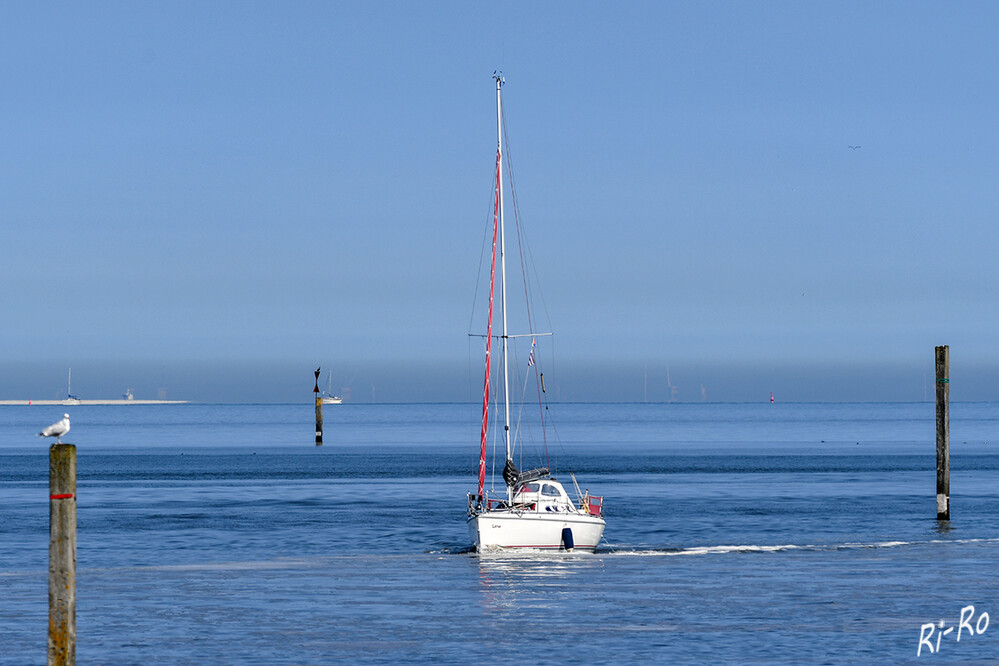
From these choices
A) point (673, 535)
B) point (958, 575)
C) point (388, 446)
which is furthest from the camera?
point (388, 446)

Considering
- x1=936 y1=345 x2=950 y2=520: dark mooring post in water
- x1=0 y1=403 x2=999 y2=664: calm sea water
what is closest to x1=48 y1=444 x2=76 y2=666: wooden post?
x1=0 y1=403 x2=999 y2=664: calm sea water

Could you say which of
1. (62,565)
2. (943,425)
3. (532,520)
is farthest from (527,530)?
(62,565)

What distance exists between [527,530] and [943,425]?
2090cm

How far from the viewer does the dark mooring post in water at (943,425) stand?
Result: 56938mm

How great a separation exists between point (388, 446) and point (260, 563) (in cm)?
13940

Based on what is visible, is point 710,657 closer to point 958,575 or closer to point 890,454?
point 958,575

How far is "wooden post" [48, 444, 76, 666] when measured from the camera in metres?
23.5

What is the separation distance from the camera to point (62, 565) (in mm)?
23547

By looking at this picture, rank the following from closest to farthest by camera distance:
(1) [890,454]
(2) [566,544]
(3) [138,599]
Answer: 1. (3) [138,599]
2. (2) [566,544]
3. (1) [890,454]

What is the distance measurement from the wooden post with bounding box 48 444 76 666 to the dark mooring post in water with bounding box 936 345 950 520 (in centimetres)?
4191

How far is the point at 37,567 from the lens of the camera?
44.0m

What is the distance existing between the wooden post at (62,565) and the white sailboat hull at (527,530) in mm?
24351

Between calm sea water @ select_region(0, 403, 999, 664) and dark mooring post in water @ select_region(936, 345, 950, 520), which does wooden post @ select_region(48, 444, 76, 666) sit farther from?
dark mooring post in water @ select_region(936, 345, 950, 520)

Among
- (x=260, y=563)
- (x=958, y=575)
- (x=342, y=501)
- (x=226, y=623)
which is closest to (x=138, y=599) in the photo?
(x=226, y=623)
